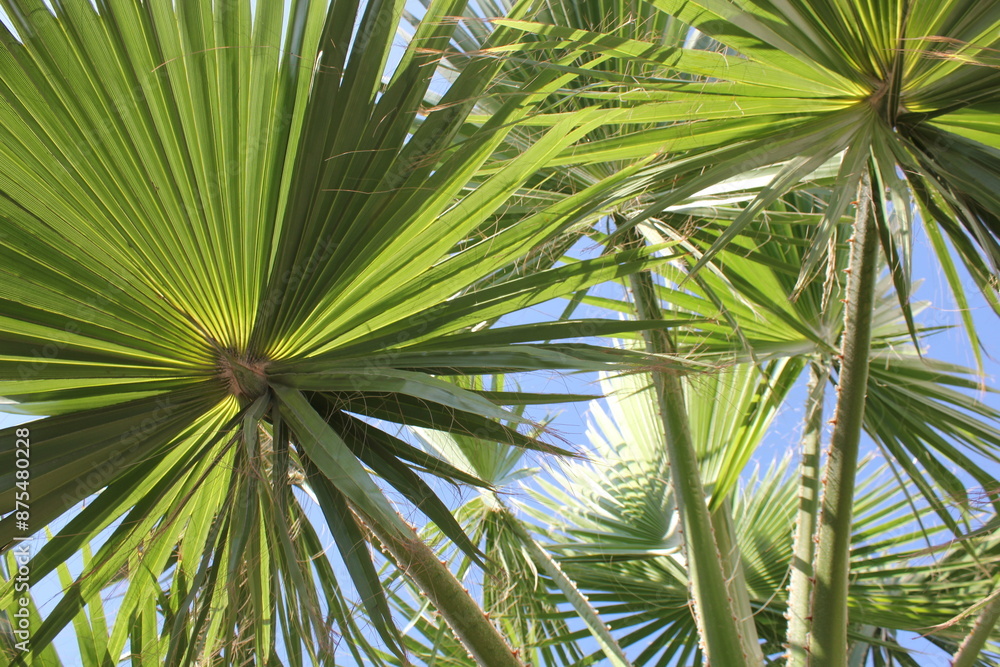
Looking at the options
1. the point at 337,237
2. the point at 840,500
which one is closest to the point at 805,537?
the point at 840,500

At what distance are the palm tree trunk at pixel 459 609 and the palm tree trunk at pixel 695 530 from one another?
1.97 ft

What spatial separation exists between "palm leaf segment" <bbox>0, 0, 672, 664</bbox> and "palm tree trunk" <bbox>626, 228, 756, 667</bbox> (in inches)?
24.1

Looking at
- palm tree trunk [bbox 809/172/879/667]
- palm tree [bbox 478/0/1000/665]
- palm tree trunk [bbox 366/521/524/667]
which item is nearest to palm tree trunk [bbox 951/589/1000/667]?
palm tree trunk [bbox 809/172/879/667]

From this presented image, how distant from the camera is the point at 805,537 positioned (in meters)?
2.04

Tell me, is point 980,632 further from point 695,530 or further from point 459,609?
point 459,609

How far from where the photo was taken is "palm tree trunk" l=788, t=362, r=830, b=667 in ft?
6.19

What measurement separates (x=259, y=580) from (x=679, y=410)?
1229 millimetres

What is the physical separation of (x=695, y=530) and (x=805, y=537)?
13.3 inches

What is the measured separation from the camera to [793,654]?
1.89 metres

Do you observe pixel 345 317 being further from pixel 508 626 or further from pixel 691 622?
pixel 691 622

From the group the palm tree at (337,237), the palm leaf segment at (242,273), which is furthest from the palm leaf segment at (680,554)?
the palm leaf segment at (242,273)

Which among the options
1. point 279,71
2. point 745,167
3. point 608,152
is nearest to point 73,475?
point 279,71

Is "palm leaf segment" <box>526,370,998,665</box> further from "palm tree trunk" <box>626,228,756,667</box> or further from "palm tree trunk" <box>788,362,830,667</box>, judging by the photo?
"palm tree trunk" <box>626,228,756,667</box>

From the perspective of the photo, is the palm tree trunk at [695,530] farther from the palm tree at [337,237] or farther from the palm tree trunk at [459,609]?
the palm tree trunk at [459,609]
